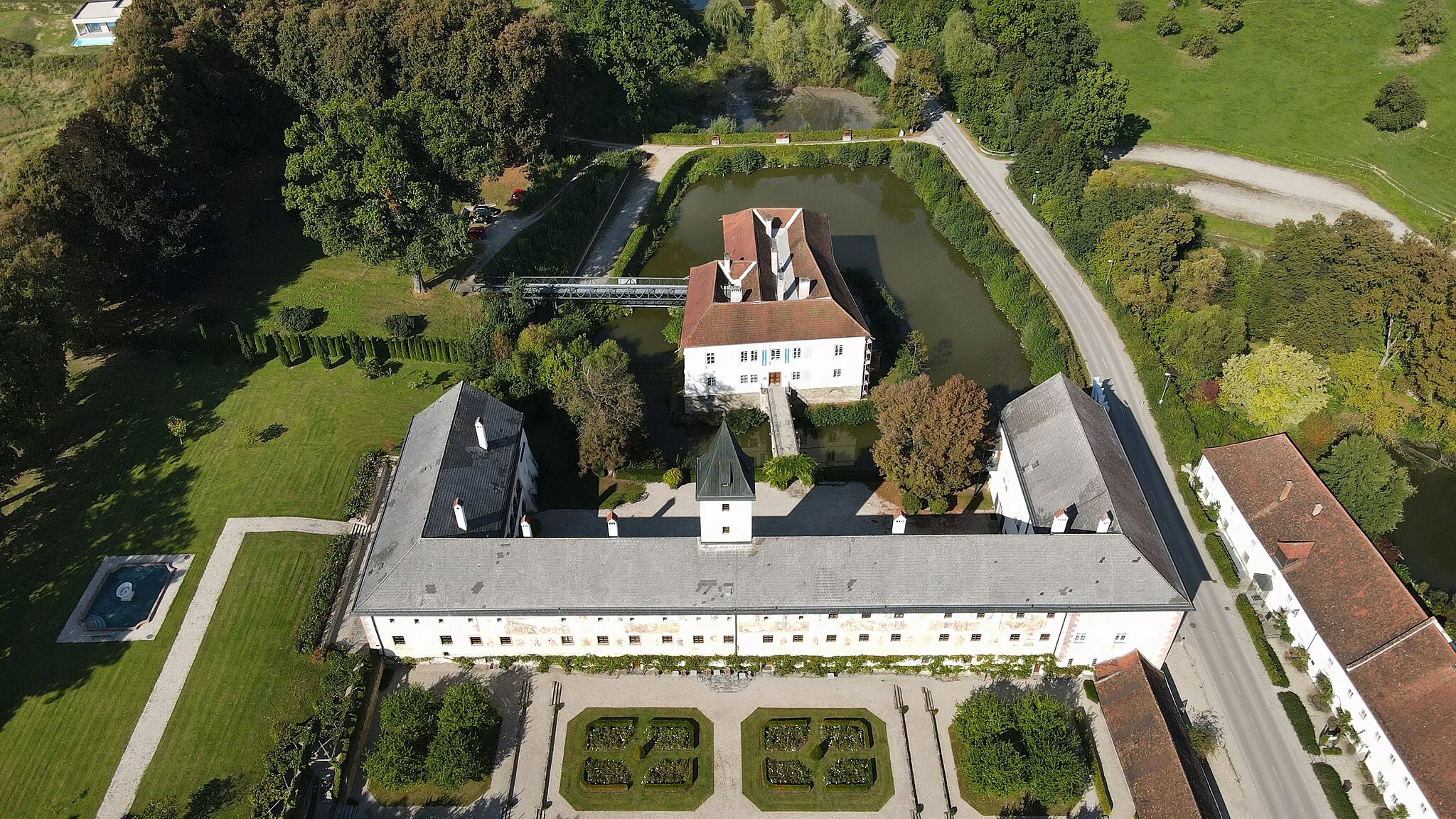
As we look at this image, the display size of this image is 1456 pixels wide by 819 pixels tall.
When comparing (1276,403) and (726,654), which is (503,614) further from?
(1276,403)

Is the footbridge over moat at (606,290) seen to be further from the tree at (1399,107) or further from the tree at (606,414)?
the tree at (1399,107)

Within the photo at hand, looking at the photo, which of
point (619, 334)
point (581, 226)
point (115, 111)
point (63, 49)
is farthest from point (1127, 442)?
point (63, 49)

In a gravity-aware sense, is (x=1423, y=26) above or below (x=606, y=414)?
above

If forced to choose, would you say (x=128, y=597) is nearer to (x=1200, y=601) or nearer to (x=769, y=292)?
(x=769, y=292)

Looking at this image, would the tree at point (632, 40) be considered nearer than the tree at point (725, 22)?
Yes

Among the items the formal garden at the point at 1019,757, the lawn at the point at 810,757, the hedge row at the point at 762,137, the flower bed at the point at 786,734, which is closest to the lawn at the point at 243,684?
the lawn at the point at 810,757

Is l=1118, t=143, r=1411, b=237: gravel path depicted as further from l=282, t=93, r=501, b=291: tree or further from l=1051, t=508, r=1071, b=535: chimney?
l=282, t=93, r=501, b=291: tree

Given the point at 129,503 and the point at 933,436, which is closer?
the point at 933,436

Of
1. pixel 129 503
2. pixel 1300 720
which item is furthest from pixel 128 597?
pixel 1300 720
